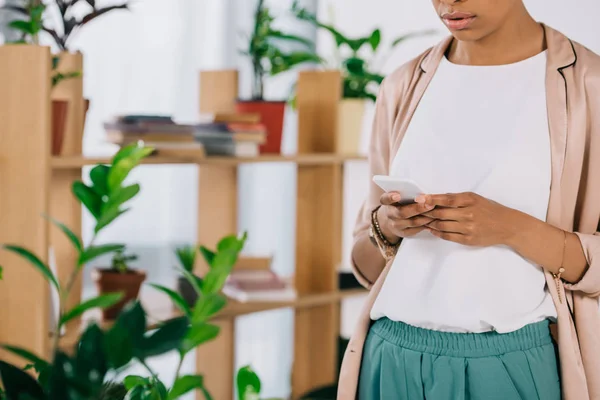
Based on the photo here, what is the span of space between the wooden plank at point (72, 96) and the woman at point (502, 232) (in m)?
1.17

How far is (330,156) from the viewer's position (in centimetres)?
275

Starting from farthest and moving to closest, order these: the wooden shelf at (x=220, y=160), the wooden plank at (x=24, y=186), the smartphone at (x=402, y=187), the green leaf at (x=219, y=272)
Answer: the wooden shelf at (x=220, y=160), the wooden plank at (x=24, y=186), the smartphone at (x=402, y=187), the green leaf at (x=219, y=272)

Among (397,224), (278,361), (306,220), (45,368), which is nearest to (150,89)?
(306,220)

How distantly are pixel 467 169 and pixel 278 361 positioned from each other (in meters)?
2.59

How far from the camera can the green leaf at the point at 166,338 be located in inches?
27.0

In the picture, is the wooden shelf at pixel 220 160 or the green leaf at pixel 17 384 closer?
the green leaf at pixel 17 384

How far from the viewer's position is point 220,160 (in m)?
2.49

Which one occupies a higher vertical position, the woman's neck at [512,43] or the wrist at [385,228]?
the woman's neck at [512,43]

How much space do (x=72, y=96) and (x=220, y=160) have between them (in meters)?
0.46

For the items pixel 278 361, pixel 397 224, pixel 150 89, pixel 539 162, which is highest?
pixel 150 89

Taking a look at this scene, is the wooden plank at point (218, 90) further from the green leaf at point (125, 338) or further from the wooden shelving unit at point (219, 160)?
the green leaf at point (125, 338)

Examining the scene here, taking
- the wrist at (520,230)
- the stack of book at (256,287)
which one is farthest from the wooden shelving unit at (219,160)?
the wrist at (520,230)

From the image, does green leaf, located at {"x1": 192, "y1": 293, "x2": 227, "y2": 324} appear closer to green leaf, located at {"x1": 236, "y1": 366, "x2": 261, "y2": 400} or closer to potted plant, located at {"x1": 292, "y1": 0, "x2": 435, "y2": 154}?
green leaf, located at {"x1": 236, "y1": 366, "x2": 261, "y2": 400}

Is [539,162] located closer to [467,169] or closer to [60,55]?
[467,169]
